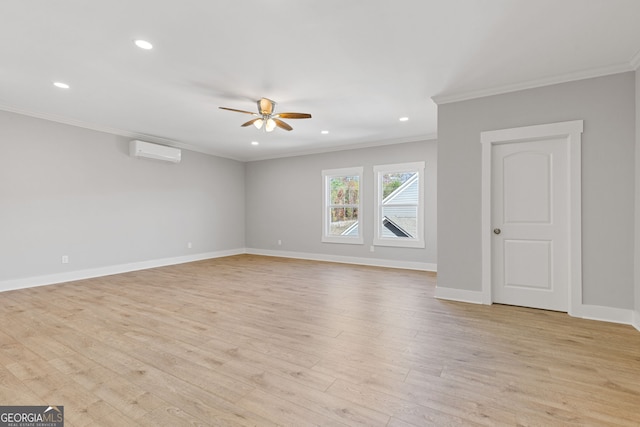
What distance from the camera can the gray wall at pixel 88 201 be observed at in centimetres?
448

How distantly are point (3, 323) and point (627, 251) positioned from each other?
644 centimetres

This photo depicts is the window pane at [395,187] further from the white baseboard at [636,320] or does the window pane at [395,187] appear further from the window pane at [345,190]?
the white baseboard at [636,320]

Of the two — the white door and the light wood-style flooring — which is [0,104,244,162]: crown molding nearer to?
the light wood-style flooring

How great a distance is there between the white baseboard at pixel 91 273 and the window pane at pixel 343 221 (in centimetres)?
322

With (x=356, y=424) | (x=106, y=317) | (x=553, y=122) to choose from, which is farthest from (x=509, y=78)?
(x=106, y=317)

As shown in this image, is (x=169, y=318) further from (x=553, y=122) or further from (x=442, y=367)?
(x=553, y=122)

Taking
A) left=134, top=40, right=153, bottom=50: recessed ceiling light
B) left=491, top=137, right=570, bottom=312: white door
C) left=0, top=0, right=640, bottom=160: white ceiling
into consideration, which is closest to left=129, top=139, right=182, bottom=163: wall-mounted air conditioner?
left=0, top=0, right=640, bottom=160: white ceiling

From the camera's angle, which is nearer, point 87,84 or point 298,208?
point 87,84

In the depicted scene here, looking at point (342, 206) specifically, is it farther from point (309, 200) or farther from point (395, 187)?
point (395, 187)

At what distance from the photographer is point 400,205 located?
21.0 ft

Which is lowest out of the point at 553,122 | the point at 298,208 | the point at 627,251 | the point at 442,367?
the point at 442,367

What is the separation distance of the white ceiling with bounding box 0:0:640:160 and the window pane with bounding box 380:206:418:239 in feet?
7.53

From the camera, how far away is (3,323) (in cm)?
303

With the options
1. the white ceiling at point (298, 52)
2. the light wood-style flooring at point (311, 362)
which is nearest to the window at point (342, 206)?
the white ceiling at point (298, 52)
